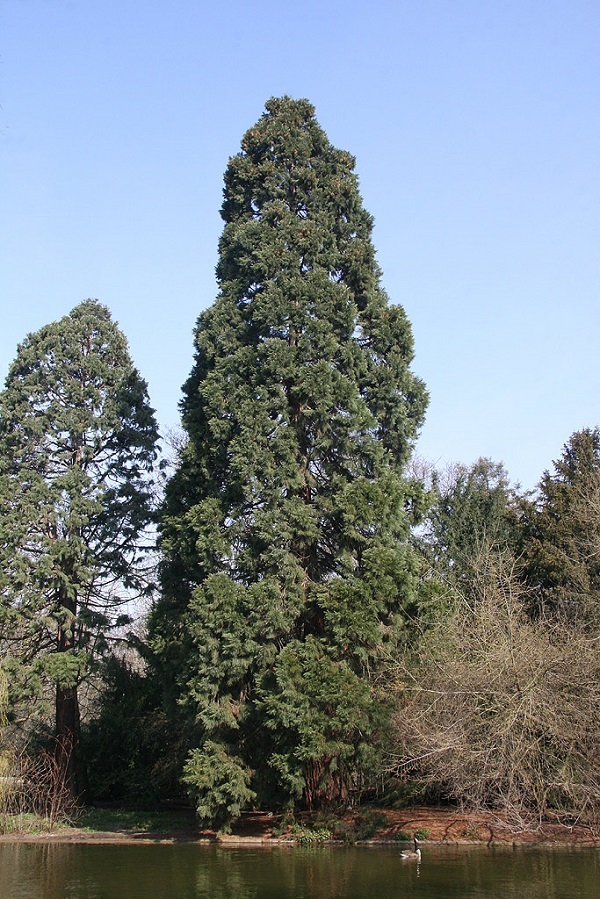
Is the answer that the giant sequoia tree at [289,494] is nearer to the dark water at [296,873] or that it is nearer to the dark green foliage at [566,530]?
the dark water at [296,873]

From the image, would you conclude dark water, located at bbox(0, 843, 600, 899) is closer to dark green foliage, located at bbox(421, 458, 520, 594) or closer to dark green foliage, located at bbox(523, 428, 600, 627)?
dark green foliage, located at bbox(523, 428, 600, 627)

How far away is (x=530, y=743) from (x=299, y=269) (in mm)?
10999

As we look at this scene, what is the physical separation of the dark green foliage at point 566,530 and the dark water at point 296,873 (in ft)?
27.3

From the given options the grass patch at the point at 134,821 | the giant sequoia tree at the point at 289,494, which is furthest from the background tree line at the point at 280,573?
the grass patch at the point at 134,821

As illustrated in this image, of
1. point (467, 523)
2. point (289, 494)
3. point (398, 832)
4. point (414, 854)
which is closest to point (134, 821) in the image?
point (398, 832)

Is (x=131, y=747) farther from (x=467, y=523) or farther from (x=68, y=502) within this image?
(x=467, y=523)

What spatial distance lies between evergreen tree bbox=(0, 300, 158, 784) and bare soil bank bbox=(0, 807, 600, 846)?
3908 millimetres

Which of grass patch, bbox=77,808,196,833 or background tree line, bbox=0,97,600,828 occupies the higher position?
background tree line, bbox=0,97,600,828

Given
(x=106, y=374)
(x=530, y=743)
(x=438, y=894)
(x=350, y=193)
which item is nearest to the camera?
(x=438, y=894)

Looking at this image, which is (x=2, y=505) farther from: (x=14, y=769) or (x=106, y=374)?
(x=14, y=769)

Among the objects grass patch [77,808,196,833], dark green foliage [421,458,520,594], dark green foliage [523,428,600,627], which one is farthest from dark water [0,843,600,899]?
dark green foliage [421,458,520,594]

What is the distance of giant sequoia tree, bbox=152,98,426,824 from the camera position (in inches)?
594

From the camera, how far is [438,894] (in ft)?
33.3

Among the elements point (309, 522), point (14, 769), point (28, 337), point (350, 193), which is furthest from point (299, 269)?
point (14, 769)
